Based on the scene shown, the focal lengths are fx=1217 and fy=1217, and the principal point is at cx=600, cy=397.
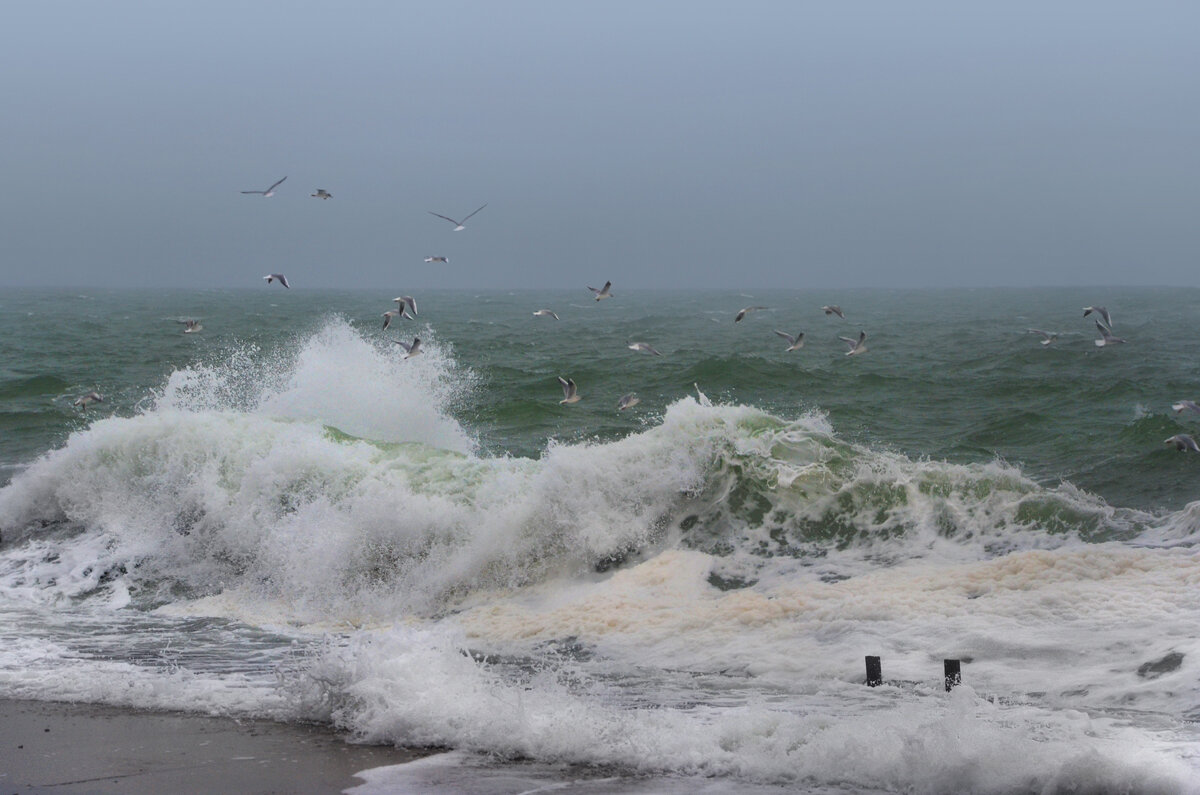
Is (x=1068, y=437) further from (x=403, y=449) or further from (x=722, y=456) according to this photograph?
(x=403, y=449)

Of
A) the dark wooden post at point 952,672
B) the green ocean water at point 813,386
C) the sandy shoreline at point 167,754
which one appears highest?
the green ocean water at point 813,386

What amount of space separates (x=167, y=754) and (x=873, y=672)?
3.94 m

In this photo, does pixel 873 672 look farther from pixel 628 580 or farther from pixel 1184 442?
pixel 1184 442

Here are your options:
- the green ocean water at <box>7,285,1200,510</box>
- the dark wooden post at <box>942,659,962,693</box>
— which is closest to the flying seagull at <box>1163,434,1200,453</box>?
the green ocean water at <box>7,285,1200,510</box>

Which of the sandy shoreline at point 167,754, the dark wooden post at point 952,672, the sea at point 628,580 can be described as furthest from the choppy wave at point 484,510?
the sandy shoreline at point 167,754

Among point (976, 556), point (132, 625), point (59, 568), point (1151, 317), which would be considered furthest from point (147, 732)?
point (1151, 317)

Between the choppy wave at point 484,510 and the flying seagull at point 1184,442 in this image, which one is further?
the flying seagull at point 1184,442

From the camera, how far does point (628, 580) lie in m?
10.2

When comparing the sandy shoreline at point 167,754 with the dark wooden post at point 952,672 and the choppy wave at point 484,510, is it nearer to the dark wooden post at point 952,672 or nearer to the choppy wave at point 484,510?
the dark wooden post at point 952,672

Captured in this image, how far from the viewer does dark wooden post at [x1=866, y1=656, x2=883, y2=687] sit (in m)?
7.11

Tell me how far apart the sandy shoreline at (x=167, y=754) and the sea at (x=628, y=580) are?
218 mm

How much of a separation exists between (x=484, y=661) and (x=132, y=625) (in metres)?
3.40

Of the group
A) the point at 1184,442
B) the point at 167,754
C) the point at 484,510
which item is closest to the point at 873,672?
the point at 167,754

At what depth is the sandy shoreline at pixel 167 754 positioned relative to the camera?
19.1 feet
